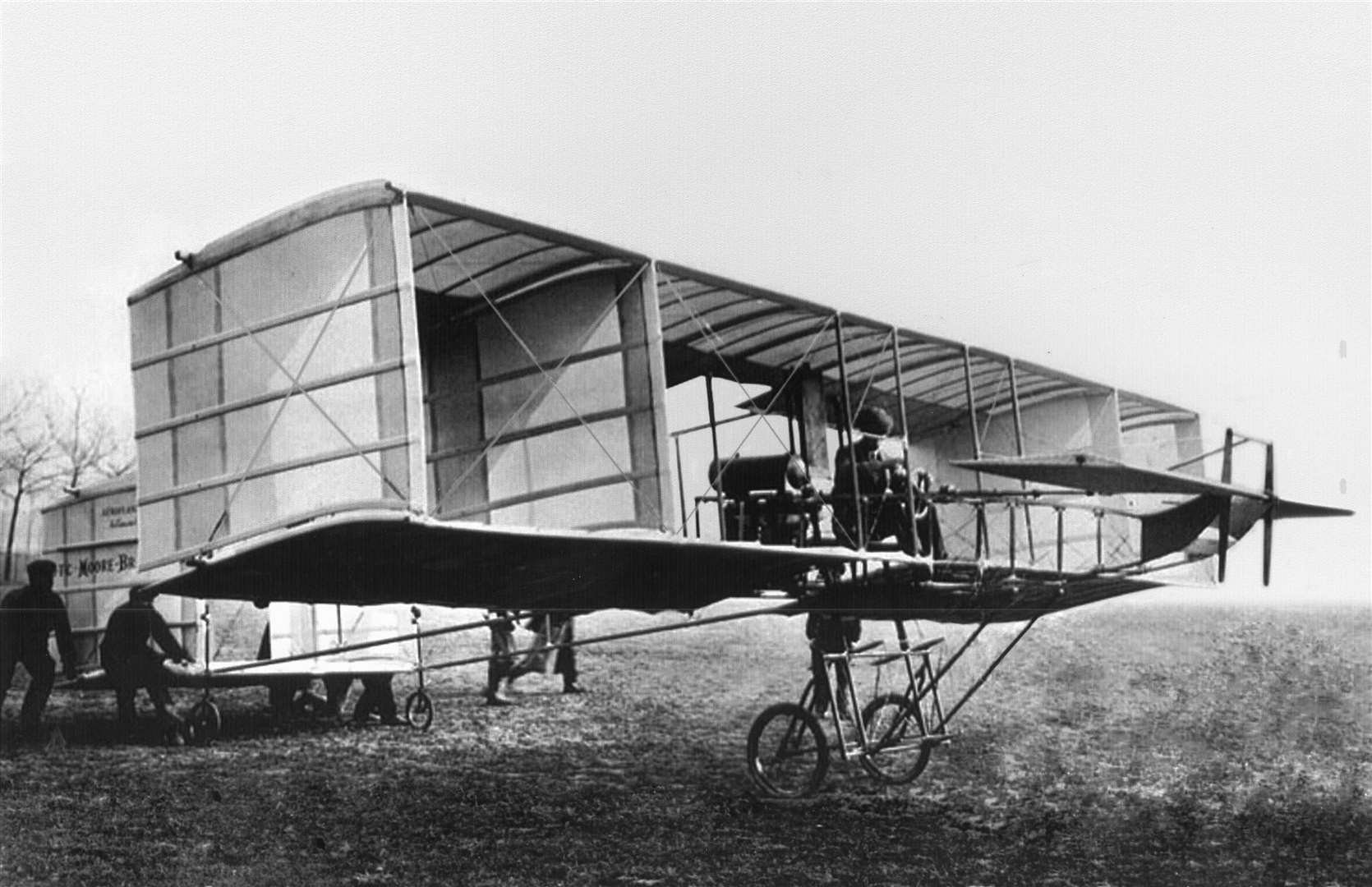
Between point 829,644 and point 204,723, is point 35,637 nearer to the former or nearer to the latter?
point 204,723

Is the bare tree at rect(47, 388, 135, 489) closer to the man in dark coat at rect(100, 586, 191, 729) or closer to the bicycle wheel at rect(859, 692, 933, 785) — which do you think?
the man in dark coat at rect(100, 586, 191, 729)

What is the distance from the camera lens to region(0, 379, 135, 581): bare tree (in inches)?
717

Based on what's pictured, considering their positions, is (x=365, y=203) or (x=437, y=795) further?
(x=437, y=795)

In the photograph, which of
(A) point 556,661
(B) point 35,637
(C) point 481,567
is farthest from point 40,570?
(C) point 481,567

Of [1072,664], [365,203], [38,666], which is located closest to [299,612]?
[38,666]

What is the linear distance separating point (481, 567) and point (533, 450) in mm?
1658

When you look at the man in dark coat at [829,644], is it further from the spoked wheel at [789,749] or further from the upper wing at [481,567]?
the upper wing at [481,567]

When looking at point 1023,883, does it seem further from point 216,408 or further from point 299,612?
point 299,612

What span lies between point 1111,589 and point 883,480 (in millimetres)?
2728

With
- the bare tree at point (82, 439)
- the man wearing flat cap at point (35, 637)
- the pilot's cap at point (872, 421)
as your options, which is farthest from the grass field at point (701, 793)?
the bare tree at point (82, 439)

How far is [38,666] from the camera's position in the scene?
13680 mm

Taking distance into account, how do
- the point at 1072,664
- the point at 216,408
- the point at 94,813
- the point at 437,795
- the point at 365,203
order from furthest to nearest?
the point at 1072,664 < the point at 437,795 < the point at 94,813 < the point at 216,408 < the point at 365,203

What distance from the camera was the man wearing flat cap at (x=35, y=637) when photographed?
13508 mm

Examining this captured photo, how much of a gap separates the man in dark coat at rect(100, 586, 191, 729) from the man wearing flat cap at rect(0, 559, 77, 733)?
0.58 meters
